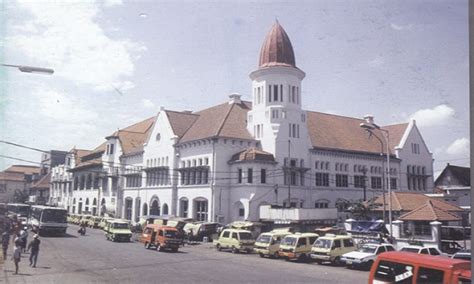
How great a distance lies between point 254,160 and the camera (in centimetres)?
3791

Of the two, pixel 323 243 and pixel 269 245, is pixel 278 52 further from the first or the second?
pixel 323 243

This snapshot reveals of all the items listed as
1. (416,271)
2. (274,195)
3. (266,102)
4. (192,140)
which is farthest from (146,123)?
(416,271)

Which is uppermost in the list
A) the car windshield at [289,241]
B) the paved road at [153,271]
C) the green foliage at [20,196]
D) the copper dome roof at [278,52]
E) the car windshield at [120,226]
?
the copper dome roof at [278,52]

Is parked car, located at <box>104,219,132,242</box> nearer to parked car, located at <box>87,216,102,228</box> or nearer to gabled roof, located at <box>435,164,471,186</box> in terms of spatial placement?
parked car, located at <box>87,216,102,228</box>

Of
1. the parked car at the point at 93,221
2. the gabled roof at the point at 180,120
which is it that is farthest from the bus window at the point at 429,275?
the parked car at the point at 93,221

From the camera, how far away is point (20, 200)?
92.2ft

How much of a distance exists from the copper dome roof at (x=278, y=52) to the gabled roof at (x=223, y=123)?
16.9 ft

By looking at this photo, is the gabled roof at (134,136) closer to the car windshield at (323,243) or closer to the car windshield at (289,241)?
the car windshield at (289,241)

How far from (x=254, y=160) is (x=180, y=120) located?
1232 cm

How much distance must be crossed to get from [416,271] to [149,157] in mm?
41974

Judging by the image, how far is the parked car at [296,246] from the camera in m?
22.2

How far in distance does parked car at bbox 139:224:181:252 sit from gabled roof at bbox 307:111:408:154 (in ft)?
71.9

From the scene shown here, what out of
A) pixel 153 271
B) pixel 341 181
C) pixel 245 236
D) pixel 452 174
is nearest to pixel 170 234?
pixel 245 236

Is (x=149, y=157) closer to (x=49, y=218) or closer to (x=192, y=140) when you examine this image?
(x=192, y=140)
